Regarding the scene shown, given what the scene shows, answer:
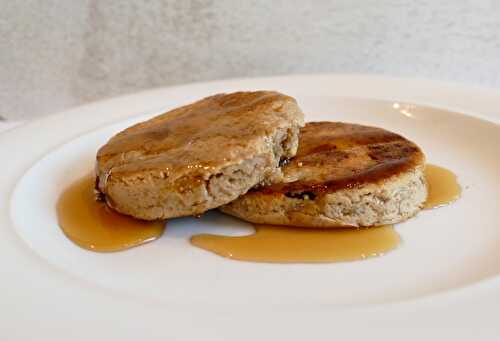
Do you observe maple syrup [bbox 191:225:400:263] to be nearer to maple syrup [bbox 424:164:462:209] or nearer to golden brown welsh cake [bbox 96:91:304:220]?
golden brown welsh cake [bbox 96:91:304:220]

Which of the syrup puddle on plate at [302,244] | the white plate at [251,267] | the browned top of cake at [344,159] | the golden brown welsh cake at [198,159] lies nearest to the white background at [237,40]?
the white plate at [251,267]

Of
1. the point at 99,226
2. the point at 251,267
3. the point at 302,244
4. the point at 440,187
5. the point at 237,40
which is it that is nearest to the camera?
the point at 251,267

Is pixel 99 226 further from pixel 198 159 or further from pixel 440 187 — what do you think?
pixel 440 187

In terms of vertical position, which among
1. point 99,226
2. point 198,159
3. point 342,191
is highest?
point 198,159

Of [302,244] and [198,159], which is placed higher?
[198,159]

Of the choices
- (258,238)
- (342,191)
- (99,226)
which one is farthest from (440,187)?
(99,226)

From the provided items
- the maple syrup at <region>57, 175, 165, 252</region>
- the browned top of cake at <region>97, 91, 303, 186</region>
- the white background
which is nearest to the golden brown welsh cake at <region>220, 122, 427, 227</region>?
the browned top of cake at <region>97, 91, 303, 186</region>

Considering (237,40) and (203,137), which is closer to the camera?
(203,137)
